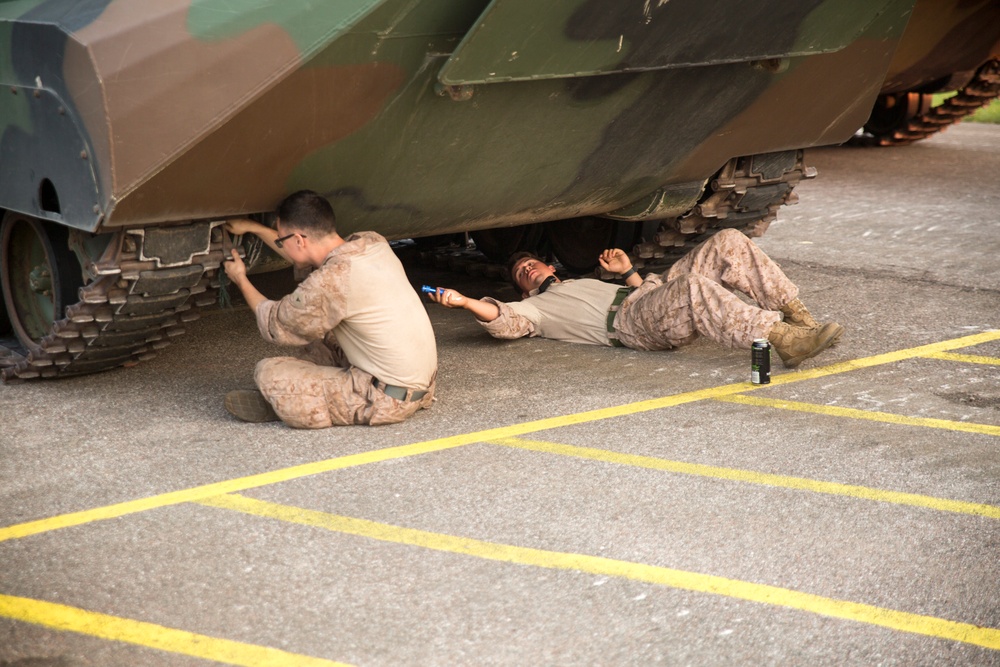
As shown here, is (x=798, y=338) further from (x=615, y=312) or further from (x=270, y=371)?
(x=270, y=371)

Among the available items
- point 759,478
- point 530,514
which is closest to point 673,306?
point 759,478

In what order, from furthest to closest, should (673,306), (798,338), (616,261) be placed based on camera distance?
(616,261), (673,306), (798,338)

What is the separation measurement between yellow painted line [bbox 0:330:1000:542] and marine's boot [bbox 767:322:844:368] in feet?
0.35

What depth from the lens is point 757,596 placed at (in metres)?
3.21

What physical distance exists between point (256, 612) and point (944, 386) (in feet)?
9.95

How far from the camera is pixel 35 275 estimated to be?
503 cm

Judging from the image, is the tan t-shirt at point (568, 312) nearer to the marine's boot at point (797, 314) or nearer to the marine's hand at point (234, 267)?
the marine's boot at point (797, 314)

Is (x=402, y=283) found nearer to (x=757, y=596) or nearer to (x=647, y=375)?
(x=647, y=375)

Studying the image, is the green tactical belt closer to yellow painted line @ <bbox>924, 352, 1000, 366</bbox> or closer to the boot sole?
the boot sole

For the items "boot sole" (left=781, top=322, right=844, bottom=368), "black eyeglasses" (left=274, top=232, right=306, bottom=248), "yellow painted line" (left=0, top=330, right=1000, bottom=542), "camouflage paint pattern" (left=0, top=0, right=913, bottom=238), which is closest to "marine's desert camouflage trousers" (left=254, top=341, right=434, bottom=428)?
"yellow painted line" (left=0, top=330, right=1000, bottom=542)

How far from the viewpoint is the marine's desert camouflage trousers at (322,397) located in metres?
4.52

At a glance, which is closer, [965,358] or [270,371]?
[270,371]

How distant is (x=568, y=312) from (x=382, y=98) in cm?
172

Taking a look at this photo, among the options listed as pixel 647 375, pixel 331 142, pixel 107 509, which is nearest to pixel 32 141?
pixel 331 142
